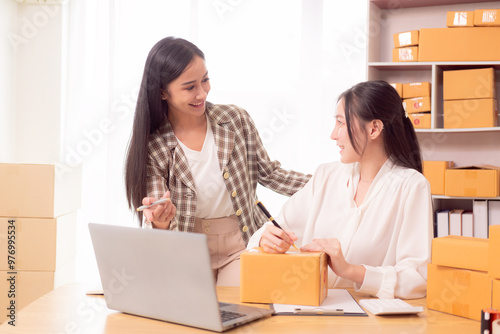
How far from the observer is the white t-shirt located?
2125mm

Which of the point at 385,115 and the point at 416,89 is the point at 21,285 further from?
the point at 416,89

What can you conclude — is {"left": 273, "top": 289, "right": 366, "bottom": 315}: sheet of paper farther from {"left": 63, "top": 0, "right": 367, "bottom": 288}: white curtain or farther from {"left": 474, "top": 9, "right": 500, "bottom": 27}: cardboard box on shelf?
{"left": 63, "top": 0, "right": 367, "bottom": 288}: white curtain

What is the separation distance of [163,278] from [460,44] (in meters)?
2.56

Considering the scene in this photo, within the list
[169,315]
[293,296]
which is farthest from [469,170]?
[169,315]

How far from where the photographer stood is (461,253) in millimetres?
1228

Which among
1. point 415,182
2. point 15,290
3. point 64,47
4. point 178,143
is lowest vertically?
point 15,290

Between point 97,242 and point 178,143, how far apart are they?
958 millimetres

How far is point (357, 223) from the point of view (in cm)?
170

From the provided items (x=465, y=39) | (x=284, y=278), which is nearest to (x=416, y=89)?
(x=465, y=39)

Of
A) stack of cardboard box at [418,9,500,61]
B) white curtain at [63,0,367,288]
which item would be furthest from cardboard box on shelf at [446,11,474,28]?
white curtain at [63,0,367,288]

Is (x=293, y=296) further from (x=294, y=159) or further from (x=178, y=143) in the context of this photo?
(x=294, y=159)

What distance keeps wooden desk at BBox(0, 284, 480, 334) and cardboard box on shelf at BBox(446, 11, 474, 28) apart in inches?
89.5

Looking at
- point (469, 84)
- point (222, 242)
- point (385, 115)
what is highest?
point (469, 84)

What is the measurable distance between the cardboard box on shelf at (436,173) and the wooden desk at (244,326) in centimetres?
198
